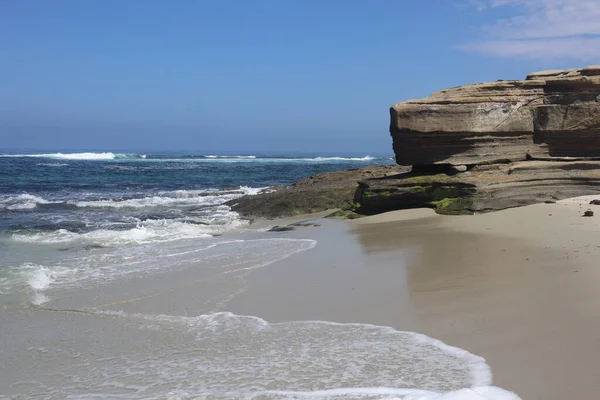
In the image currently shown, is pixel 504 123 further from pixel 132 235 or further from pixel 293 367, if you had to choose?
pixel 293 367

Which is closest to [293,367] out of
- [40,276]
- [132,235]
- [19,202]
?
[40,276]

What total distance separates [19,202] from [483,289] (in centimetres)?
1908

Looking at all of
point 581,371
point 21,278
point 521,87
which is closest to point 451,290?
point 581,371

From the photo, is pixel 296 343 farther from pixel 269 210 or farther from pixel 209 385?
pixel 269 210

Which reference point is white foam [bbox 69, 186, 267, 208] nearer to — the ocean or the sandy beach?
the ocean

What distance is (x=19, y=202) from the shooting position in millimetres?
20828

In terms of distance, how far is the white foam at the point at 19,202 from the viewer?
19.5m

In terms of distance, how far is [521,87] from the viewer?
13.0m

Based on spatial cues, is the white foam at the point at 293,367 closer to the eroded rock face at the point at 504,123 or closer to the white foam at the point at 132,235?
the white foam at the point at 132,235

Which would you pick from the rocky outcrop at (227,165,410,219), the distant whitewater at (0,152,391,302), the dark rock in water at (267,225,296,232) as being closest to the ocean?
the distant whitewater at (0,152,391,302)

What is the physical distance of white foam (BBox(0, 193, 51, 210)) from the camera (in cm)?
1948

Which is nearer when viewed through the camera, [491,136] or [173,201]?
[491,136]

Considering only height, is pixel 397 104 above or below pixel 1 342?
above

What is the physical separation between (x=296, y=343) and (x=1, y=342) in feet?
9.02
